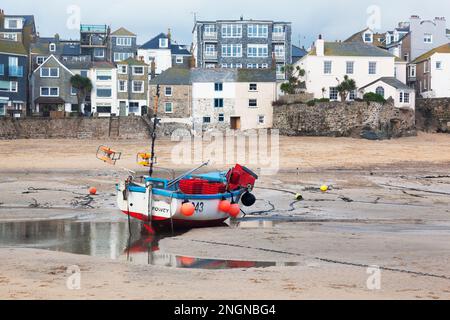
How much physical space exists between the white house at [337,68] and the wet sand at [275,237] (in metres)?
19.4

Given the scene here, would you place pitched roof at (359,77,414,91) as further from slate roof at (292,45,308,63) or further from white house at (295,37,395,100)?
slate roof at (292,45,308,63)

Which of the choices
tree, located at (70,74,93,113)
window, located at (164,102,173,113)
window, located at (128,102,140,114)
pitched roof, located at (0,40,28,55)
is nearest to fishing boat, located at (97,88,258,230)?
window, located at (164,102,173,113)

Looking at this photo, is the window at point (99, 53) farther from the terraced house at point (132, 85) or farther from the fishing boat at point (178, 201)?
the fishing boat at point (178, 201)

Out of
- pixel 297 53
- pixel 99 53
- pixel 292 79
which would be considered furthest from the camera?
pixel 99 53

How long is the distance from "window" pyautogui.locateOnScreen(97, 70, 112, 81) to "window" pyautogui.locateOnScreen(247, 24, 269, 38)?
14570 millimetres

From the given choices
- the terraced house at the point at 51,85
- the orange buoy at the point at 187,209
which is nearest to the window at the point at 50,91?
the terraced house at the point at 51,85

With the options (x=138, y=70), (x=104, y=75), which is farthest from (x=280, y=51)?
(x=104, y=75)

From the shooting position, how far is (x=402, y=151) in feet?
137

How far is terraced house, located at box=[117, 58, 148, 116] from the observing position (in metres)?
67.5

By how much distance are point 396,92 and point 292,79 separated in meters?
8.46

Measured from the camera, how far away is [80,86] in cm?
6594

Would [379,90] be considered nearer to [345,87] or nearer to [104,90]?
[345,87]

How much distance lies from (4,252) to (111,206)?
967cm
